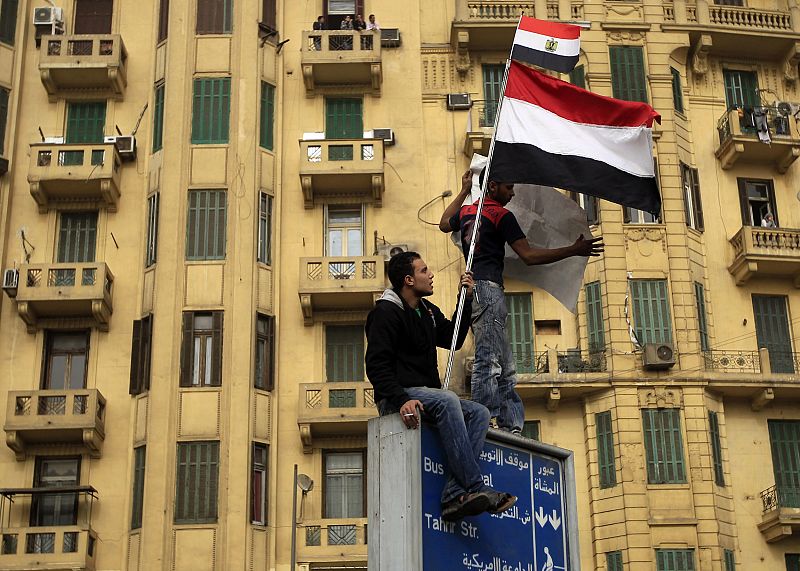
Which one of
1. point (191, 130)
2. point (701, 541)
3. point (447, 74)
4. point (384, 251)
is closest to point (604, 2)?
point (447, 74)

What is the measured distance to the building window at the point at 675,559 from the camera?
94.3 ft

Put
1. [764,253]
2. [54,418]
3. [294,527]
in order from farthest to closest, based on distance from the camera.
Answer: [764,253] < [54,418] < [294,527]

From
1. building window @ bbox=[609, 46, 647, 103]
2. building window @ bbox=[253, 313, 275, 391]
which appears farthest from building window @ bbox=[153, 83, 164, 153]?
building window @ bbox=[609, 46, 647, 103]

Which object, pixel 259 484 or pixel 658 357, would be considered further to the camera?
pixel 658 357

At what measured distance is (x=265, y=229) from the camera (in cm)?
3128

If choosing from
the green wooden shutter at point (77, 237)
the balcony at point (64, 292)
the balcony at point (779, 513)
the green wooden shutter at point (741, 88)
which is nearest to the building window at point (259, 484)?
the balcony at point (64, 292)

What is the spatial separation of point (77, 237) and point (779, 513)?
1742 centimetres

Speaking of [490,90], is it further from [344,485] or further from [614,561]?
[614,561]

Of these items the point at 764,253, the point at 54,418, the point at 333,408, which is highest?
the point at 764,253

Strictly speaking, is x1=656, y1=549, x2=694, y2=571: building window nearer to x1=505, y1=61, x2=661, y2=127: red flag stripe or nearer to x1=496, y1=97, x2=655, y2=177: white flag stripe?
x1=496, y1=97, x2=655, y2=177: white flag stripe

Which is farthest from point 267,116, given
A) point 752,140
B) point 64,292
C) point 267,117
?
point 752,140

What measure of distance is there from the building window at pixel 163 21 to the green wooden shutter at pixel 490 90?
7.97m

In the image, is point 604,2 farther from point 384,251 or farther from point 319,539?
point 319,539

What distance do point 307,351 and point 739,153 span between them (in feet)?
38.5
